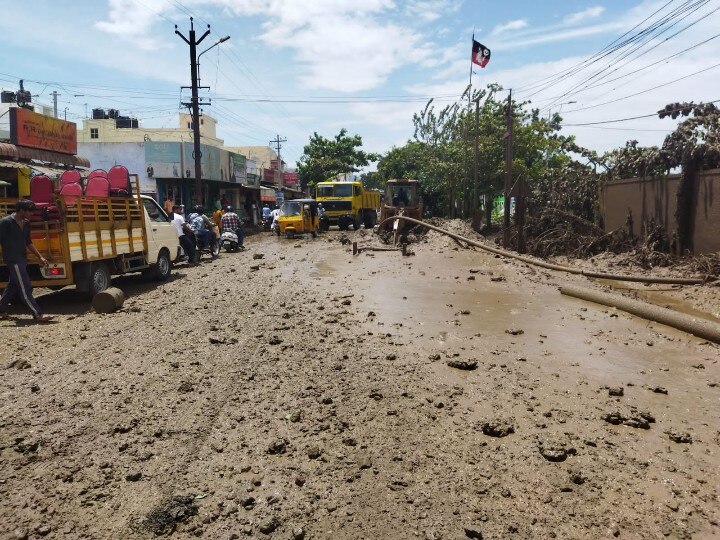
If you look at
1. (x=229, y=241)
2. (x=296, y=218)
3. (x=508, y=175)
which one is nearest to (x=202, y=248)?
(x=229, y=241)

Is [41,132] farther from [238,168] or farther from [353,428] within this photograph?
[353,428]

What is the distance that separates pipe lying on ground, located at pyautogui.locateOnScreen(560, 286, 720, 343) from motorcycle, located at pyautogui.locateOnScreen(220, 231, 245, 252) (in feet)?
40.4

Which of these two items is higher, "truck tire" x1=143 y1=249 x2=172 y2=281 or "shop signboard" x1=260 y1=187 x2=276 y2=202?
"shop signboard" x1=260 y1=187 x2=276 y2=202

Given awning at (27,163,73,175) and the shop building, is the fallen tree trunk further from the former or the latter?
awning at (27,163,73,175)

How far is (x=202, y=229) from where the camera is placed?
16.6 m

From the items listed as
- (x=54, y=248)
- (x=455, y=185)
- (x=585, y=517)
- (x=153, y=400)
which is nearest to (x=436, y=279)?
(x=54, y=248)

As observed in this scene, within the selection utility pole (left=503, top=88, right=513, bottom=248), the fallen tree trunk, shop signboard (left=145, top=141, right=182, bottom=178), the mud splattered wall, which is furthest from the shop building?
the mud splattered wall

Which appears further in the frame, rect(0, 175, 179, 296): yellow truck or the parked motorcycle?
the parked motorcycle

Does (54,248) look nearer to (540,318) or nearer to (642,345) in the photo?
(540,318)

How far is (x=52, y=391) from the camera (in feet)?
15.1

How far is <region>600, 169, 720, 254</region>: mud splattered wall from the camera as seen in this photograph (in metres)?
11.9

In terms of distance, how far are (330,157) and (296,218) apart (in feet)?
107

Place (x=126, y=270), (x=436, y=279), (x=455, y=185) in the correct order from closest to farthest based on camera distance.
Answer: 1. (x=126, y=270)
2. (x=436, y=279)
3. (x=455, y=185)

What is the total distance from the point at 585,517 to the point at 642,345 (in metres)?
4.42
